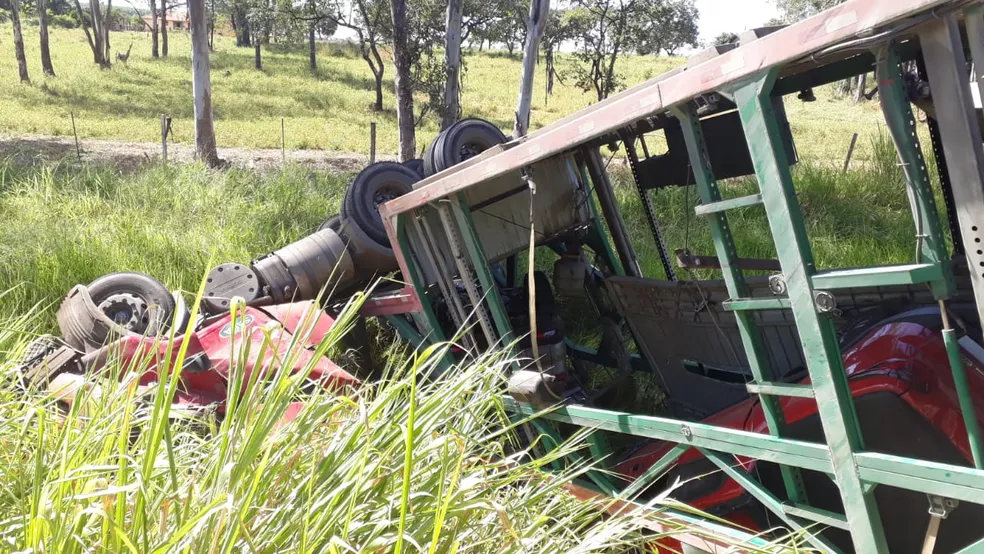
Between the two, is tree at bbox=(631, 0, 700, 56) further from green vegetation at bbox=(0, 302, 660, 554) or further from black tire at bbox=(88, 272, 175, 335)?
green vegetation at bbox=(0, 302, 660, 554)

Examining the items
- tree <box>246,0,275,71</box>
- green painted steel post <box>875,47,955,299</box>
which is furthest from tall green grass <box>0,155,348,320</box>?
tree <box>246,0,275,71</box>

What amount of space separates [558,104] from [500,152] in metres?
30.0

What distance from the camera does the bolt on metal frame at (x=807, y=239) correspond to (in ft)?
6.34

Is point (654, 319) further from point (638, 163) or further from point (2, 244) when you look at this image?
point (2, 244)

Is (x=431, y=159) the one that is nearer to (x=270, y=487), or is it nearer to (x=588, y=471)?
(x=588, y=471)

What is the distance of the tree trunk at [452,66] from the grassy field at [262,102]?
22.6 ft

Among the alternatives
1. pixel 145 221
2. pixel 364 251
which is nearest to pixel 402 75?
pixel 145 221

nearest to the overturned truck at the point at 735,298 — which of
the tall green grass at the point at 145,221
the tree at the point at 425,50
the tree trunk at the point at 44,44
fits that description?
the tall green grass at the point at 145,221

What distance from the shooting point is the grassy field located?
66.0ft

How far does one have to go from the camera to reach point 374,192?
463cm

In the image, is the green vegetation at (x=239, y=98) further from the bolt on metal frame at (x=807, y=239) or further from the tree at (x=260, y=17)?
the bolt on metal frame at (x=807, y=239)

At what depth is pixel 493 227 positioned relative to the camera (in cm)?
390

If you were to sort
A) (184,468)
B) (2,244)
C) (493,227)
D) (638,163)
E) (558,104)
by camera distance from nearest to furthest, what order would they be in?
1. (184,468)
2. (493,227)
3. (638,163)
4. (2,244)
5. (558,104)

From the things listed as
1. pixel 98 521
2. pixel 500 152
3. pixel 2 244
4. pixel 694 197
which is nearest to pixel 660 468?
pixel 500 152
